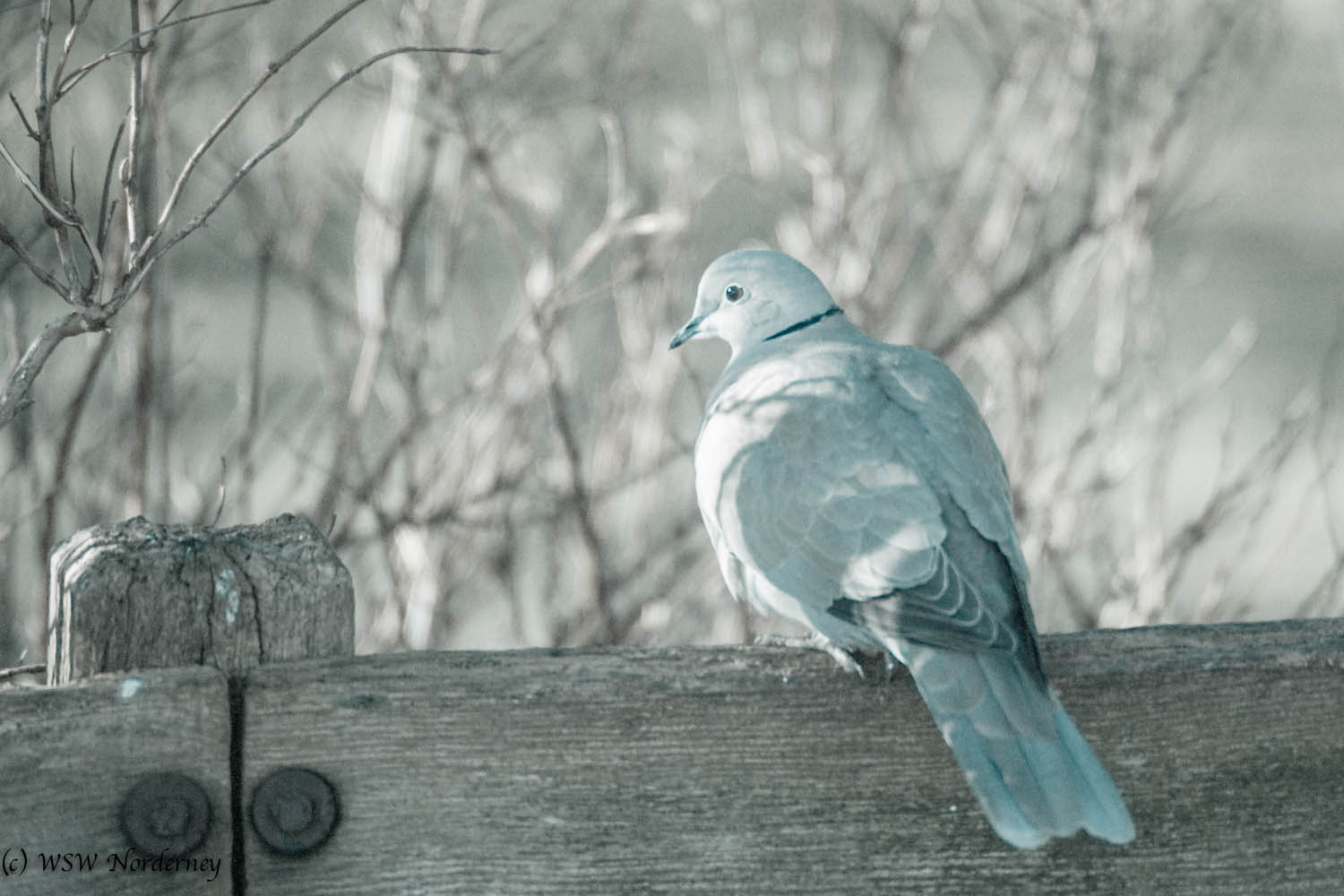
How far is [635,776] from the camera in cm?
161

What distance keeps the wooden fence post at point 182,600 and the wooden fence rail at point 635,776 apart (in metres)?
0.04

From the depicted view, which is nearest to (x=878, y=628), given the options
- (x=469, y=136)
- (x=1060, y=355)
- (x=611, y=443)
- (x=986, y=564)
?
(x=986, y=564)

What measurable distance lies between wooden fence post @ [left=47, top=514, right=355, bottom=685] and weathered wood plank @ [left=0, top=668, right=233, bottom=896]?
5 cm

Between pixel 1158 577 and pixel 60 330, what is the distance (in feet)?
8.52

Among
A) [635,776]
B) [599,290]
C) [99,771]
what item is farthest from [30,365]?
[599,290]

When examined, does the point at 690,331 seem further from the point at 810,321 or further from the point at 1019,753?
the point at 1019,753

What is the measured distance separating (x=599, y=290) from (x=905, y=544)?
101 cm

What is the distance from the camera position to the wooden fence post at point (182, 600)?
5.13 ft

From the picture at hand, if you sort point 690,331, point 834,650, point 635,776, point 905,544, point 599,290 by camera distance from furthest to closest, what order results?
1. point 690,331
2. point 599,290
3. point 905,544
4. point 834,650
5. point 635,776

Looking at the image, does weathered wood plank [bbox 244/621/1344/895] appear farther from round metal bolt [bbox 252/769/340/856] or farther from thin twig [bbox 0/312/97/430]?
thin twig [bbox 0/312/97/430]

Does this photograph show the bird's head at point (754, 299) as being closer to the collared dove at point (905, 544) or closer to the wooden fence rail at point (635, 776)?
the collared dove at point (905, 544)

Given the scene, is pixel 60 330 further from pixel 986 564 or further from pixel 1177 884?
pixel 1177 884

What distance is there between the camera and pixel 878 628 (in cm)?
192

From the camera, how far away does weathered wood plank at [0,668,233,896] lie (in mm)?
1456
